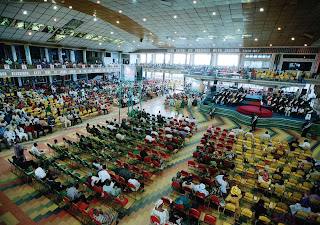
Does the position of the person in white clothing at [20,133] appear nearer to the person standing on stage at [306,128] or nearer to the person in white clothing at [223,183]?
the person in white clothing at [223,183]

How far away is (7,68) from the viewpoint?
1855 centimetres

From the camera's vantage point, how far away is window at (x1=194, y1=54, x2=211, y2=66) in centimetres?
3544

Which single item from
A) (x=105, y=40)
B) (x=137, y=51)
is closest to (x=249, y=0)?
(x=105, y=40)

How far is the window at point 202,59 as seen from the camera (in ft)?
116

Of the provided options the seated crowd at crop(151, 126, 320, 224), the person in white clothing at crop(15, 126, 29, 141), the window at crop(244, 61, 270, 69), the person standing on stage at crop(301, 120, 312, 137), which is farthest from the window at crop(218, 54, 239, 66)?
the person in white clothing at crop(15, 126, 29, 141)

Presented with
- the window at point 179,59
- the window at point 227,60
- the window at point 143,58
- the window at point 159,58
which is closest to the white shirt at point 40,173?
the window at point 227,60

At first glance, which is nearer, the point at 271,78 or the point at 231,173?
the point at 231,173

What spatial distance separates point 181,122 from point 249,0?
11.1m

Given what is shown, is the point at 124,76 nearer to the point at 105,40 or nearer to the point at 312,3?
Answer: the point at 312,3

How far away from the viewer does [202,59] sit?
120 feet

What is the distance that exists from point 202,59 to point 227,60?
17.5 ft

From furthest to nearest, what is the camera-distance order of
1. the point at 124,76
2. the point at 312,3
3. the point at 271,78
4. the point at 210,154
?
the point at 271,78 → the point at 124,76 → the point at 312,3 → the point at 210,154

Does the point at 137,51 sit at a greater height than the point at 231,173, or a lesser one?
greater

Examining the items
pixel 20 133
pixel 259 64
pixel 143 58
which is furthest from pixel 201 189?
pixel 143 58
